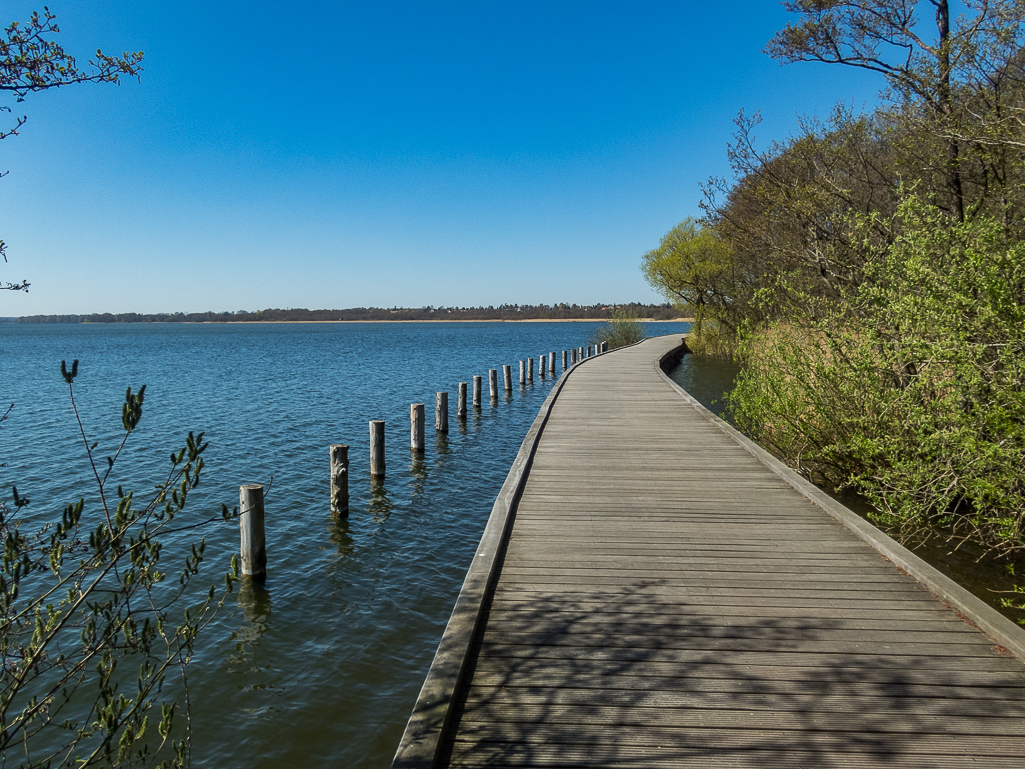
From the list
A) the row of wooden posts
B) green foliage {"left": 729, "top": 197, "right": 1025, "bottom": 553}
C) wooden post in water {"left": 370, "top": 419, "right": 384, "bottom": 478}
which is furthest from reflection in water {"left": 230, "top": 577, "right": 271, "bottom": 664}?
green foliage {"left": 729, "top": 197, "right": 1025, "bottom": 553}

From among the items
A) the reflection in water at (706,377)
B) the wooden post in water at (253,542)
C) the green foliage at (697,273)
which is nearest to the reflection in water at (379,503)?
the wooden post in water at (253,542)

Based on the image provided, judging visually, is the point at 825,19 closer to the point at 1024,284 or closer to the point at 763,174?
the point at 763,174

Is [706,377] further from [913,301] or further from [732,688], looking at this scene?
[732,688]

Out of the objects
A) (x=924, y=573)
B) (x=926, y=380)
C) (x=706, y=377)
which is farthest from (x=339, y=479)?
(x=706, y=377)

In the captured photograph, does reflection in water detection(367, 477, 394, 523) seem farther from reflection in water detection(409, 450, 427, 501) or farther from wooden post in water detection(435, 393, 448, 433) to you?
wooden post in water detection(435, 393, 448, 433)

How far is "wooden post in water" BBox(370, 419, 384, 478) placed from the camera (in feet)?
36.5

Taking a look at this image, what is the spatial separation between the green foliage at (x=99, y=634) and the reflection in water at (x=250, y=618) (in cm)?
36

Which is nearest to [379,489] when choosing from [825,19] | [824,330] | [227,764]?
[227,764]

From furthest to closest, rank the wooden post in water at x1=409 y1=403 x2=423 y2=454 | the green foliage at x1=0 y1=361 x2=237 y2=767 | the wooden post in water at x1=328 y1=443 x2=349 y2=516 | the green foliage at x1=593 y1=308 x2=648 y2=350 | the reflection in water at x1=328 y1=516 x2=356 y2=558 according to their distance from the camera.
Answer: the green foliage at x1=593 y1=308 x2=648 y2=350, the wooden post in water at x1=409 y1=403 x2=423 y2=454, the wooden post in water at x1=328 y1=443 x2=349 y2=516, the reflection in water at x1=328 y1=516 x2=356 y2=558, the green foliage at x1=0 y1=361 x2=237 y2=767

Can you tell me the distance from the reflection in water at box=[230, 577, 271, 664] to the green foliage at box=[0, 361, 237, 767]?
0.36 meters

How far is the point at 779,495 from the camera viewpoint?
6730 millimetres

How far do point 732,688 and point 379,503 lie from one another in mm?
7522

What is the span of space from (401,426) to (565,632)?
1318 centimetres

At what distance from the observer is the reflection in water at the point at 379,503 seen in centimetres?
941
